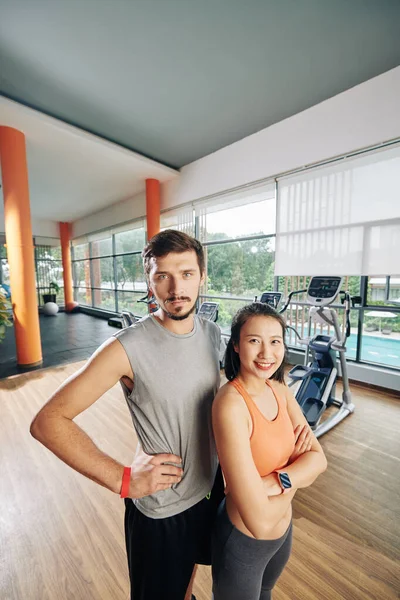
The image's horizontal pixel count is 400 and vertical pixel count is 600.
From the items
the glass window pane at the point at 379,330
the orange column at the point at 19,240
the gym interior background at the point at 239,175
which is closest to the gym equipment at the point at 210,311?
the gym interior background at the point at 239,175

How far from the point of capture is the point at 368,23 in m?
2.37

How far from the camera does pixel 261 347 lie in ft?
2.75

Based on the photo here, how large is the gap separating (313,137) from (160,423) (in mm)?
4128

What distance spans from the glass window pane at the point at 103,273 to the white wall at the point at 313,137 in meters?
5.07

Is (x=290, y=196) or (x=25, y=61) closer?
(x=25, y=61)

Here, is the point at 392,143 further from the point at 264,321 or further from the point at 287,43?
the point at 264,321

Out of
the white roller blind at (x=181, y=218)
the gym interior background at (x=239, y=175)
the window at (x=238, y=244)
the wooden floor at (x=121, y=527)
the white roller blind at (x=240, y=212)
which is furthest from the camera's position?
the white roller blind at (x=181, y=218)

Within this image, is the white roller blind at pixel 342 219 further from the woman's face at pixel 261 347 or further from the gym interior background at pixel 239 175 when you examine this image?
the woman's face at pixel 261 347

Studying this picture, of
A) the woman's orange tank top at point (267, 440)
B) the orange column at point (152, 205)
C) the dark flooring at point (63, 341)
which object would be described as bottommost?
the dark flooring at point (63, 341)

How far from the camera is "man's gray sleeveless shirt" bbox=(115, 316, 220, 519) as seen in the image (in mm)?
801

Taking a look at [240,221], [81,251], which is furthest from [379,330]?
[81,251]

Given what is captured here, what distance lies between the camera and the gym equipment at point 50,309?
385 inches

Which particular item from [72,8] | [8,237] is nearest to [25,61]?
[72,8]

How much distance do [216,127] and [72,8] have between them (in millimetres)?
2276
